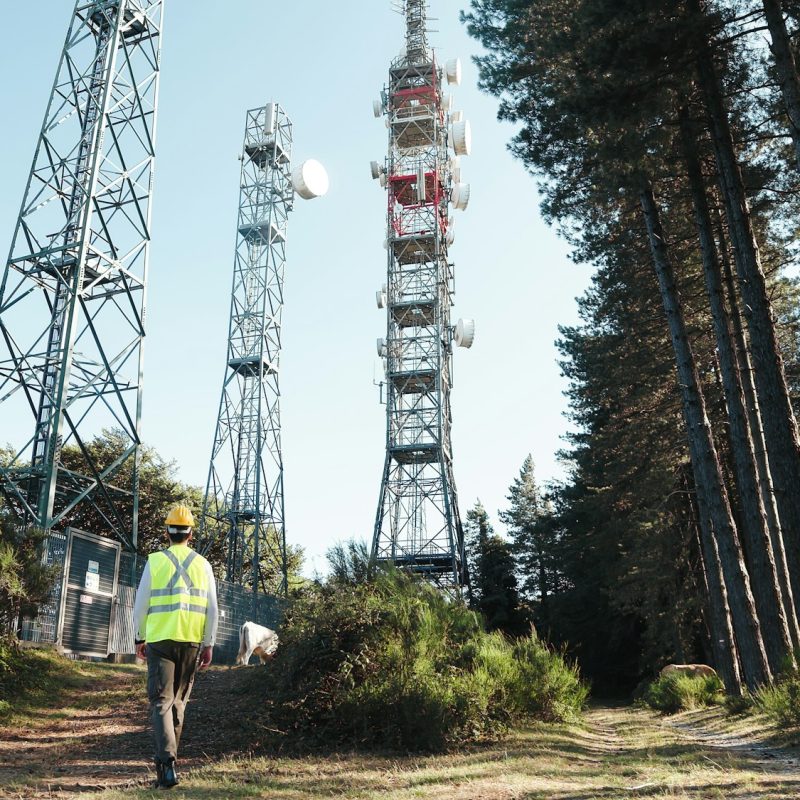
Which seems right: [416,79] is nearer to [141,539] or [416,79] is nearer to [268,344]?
[268,344]

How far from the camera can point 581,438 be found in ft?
121

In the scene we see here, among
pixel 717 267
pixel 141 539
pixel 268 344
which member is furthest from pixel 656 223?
pixel 141 539

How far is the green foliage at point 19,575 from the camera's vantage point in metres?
8.87

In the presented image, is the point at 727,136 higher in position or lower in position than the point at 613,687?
higher

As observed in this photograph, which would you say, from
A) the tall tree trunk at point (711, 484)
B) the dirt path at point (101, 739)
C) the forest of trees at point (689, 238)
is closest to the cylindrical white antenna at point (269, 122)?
the forest of trees at point (689, 238)

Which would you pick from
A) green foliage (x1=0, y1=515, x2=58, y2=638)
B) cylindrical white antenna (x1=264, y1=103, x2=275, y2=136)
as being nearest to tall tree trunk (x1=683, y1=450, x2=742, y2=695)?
green foliage (x1=0, y1=515, x2=58, y2=638)

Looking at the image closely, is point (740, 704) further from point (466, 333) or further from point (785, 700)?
point (466, 333)

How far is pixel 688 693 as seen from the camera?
15.3 m

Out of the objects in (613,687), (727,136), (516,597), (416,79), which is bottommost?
(613,687)

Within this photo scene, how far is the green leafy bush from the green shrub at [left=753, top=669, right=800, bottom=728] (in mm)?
2903

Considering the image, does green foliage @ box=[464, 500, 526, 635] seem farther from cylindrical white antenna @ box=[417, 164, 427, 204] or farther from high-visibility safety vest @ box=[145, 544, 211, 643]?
high-visibility safety vest @ box=[145, 544, 211, 643]

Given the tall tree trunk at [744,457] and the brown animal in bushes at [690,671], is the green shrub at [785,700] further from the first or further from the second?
the brown animal in bushes at [690,671]

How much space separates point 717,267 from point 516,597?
35.8 metres

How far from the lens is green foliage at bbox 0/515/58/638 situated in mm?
8867
